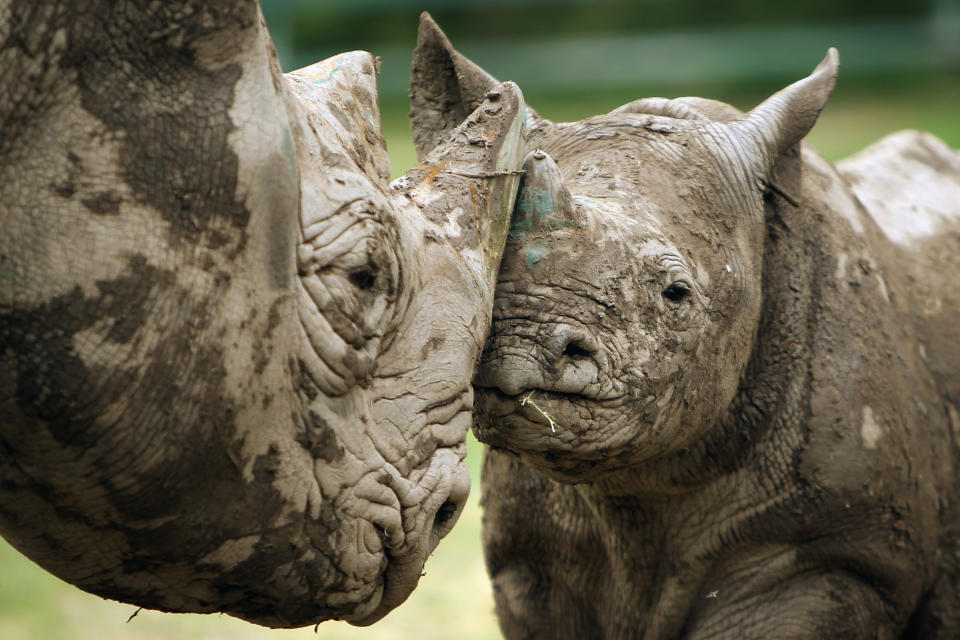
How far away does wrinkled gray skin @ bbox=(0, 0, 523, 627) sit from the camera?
1.75 m

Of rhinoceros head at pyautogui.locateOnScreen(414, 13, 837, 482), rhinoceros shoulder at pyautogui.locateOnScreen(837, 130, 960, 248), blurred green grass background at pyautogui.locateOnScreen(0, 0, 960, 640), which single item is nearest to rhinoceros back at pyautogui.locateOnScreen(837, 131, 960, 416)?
rhinoceros shoulder at pyautogui.locateOnScreen(837, 130, 960, 248)

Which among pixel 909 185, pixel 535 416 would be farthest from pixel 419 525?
pixel 909 185

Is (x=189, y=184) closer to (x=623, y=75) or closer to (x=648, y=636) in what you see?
(x=648, y=636)

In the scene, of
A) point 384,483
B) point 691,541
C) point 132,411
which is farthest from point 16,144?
point 691,541

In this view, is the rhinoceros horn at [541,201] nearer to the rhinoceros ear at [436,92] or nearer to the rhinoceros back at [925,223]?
the rhinoceros ear at [436,92]

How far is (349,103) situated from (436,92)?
944mm

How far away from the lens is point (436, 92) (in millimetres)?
3240

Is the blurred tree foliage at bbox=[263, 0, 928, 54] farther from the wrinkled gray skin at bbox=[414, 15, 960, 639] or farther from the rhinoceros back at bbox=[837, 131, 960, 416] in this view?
the wrinkled gray skin at bbox=[414, 15, 960, 639]

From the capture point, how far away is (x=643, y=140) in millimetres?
2955

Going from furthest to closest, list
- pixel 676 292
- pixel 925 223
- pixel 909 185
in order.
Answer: pixel 909 185 < pixel 925 223 < pixel 676 292

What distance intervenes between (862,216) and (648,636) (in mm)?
1316

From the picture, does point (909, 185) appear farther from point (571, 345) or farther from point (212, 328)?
point (212, 328)

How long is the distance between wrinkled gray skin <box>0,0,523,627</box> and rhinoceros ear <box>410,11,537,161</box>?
2.89 ft

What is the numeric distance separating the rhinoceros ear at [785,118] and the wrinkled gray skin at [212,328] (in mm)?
1080
